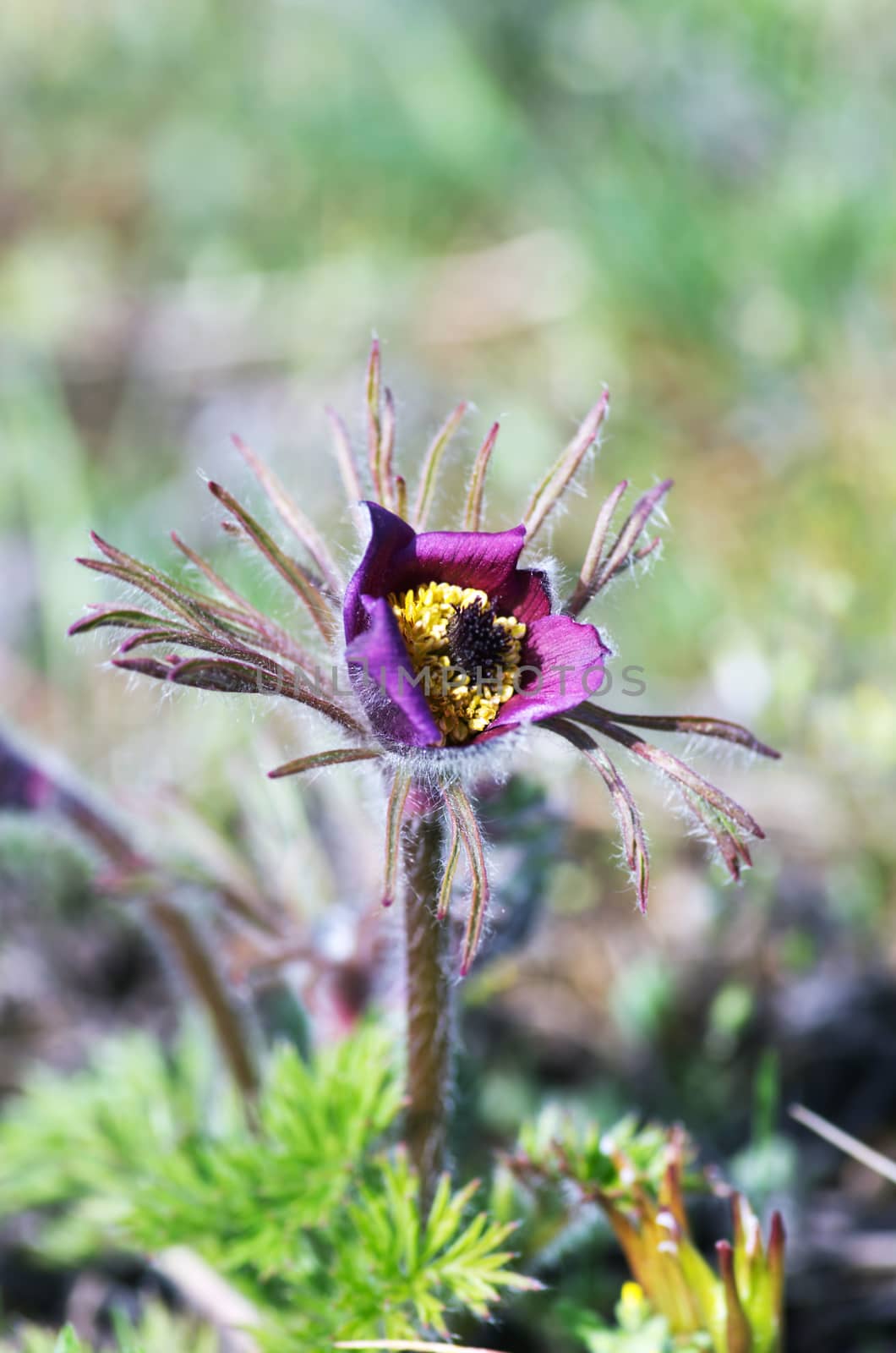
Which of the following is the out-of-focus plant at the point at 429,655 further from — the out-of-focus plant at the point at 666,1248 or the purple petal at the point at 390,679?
the out-of-focus plant at the point at 666,1248

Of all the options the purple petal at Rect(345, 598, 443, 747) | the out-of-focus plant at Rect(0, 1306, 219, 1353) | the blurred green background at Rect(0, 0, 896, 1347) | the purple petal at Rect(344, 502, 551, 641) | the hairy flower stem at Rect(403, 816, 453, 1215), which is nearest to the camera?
the purple petal at Rect(345, 598, 443, 747)

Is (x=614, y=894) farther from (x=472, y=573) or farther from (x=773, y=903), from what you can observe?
(x=472, y=573)

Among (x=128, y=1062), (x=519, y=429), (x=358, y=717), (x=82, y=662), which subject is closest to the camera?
(x=358, y=717)

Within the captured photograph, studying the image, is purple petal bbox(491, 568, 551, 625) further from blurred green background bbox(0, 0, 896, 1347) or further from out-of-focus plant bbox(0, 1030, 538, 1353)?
out-of-focus plant bbox(0, 1030, 538, 1353)

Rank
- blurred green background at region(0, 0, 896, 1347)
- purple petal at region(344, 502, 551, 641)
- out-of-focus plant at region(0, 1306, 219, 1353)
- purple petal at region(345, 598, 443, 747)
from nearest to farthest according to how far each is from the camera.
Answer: purple petal at region(345, 598, 443, 747) < purple petal at region(344, 502, 551, 641) < out-of-focus plant at region(0, 1306, 219, 1353) < blurred green background at region(0, 0, 896, 1347)

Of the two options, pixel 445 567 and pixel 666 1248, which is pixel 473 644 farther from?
pixel 666 1248

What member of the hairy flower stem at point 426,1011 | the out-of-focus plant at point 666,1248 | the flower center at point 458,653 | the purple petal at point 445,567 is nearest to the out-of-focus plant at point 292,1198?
the hairy flower stem at point 426,1011

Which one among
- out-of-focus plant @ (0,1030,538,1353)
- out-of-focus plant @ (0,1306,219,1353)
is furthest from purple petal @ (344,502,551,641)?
out-of-focus plant @ (0,1306,219,1353)

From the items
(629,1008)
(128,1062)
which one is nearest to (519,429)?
(629,1008)

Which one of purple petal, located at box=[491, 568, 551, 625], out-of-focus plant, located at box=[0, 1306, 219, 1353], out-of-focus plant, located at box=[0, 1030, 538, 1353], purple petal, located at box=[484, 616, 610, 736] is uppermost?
purple petal, located at box=[491, 568, 551, 625]
